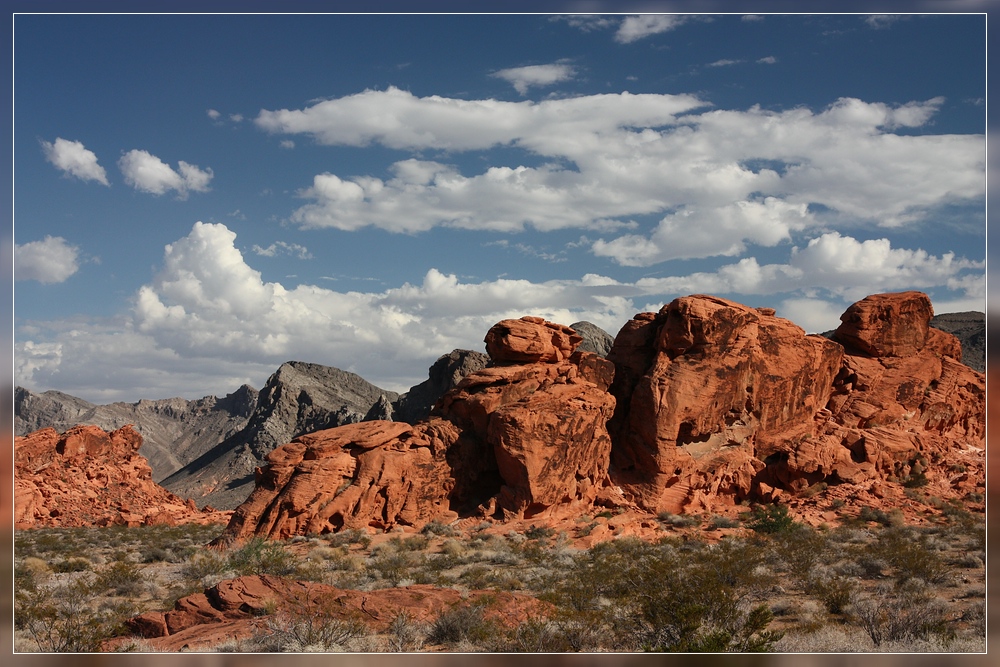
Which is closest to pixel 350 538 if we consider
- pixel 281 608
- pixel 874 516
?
pixel 281 608

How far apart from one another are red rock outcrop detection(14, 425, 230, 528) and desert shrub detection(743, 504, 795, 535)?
90.6 ft

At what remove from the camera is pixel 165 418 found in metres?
136

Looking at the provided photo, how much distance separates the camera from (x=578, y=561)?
23109 millimetres

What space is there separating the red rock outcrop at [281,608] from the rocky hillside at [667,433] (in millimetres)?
13283

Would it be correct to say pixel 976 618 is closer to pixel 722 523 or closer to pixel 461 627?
pixel 461 627

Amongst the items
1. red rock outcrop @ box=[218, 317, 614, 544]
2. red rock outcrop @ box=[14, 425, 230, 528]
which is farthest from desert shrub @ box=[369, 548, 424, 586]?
red rock outcrop @ box=[14, 425, 230, 528]

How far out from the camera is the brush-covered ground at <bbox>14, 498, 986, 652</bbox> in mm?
14070

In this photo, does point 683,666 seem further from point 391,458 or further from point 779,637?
point 391,458

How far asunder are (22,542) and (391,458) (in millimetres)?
14953

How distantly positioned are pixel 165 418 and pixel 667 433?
391ft

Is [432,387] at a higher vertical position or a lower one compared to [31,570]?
higher

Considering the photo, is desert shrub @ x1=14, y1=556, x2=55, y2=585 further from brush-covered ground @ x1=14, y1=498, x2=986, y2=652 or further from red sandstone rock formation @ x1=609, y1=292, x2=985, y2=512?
red sandstone rock formation @ x1=609, y1=292, x2=985, y2=512

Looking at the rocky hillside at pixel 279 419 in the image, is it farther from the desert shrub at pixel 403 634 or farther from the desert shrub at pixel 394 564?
the desert shrub at pixel 403 634

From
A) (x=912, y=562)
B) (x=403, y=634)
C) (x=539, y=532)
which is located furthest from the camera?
(x=539, y=532)
